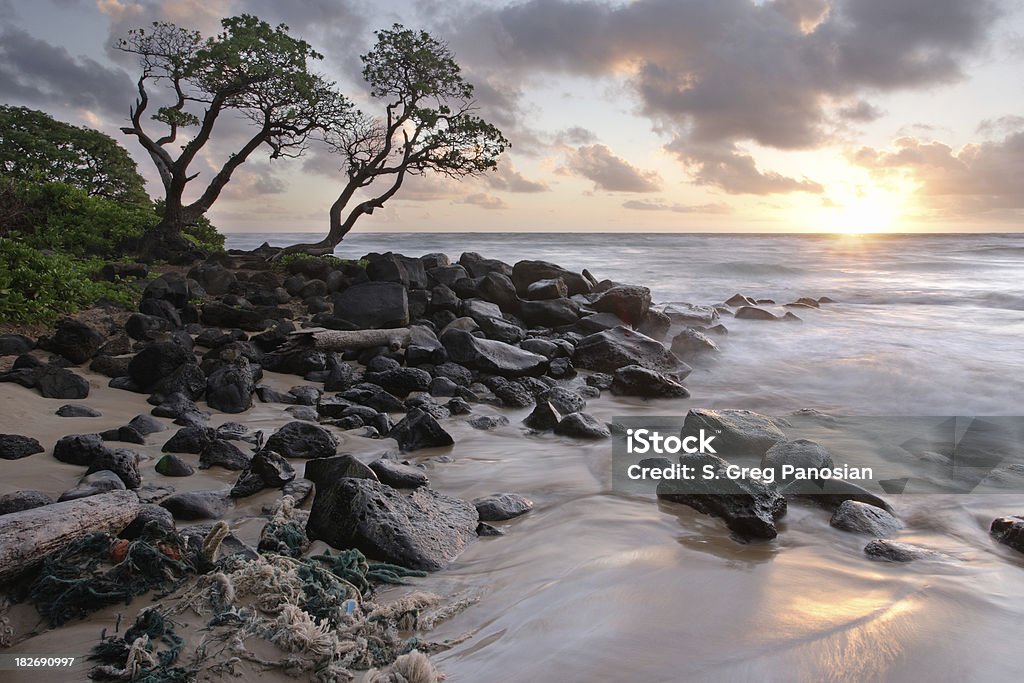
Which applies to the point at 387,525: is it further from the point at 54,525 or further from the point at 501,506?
the point at 54,525

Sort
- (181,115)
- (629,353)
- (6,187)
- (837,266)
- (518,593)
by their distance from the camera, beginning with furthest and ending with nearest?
(837,266)
(181,115)
(6,187)
(629,353)
(518,593)

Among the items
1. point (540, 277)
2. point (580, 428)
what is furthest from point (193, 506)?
point (540, 277)

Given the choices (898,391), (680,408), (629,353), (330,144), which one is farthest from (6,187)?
(898,391)

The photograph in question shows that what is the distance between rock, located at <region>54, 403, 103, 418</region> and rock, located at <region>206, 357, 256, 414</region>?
0.93 m

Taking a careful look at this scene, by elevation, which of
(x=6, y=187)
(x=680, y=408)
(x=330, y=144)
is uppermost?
(x=330, y=144)

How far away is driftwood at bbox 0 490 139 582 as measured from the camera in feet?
8.48

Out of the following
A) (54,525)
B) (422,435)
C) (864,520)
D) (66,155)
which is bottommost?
(864,520)

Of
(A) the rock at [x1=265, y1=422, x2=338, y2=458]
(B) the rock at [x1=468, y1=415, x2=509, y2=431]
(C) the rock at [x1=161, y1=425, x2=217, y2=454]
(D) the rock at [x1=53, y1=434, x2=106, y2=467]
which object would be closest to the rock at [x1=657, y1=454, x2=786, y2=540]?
(B) the rock at [x1=468, y1=415, x2=509, y2=431]

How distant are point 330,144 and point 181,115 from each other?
3.66m

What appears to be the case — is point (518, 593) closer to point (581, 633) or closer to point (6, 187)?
point (581, 633)

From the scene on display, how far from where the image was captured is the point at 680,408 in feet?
23.9

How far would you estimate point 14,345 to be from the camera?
638 cm


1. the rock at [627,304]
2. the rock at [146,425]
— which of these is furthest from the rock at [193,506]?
the rock at [627,304]

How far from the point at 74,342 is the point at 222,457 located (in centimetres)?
338
